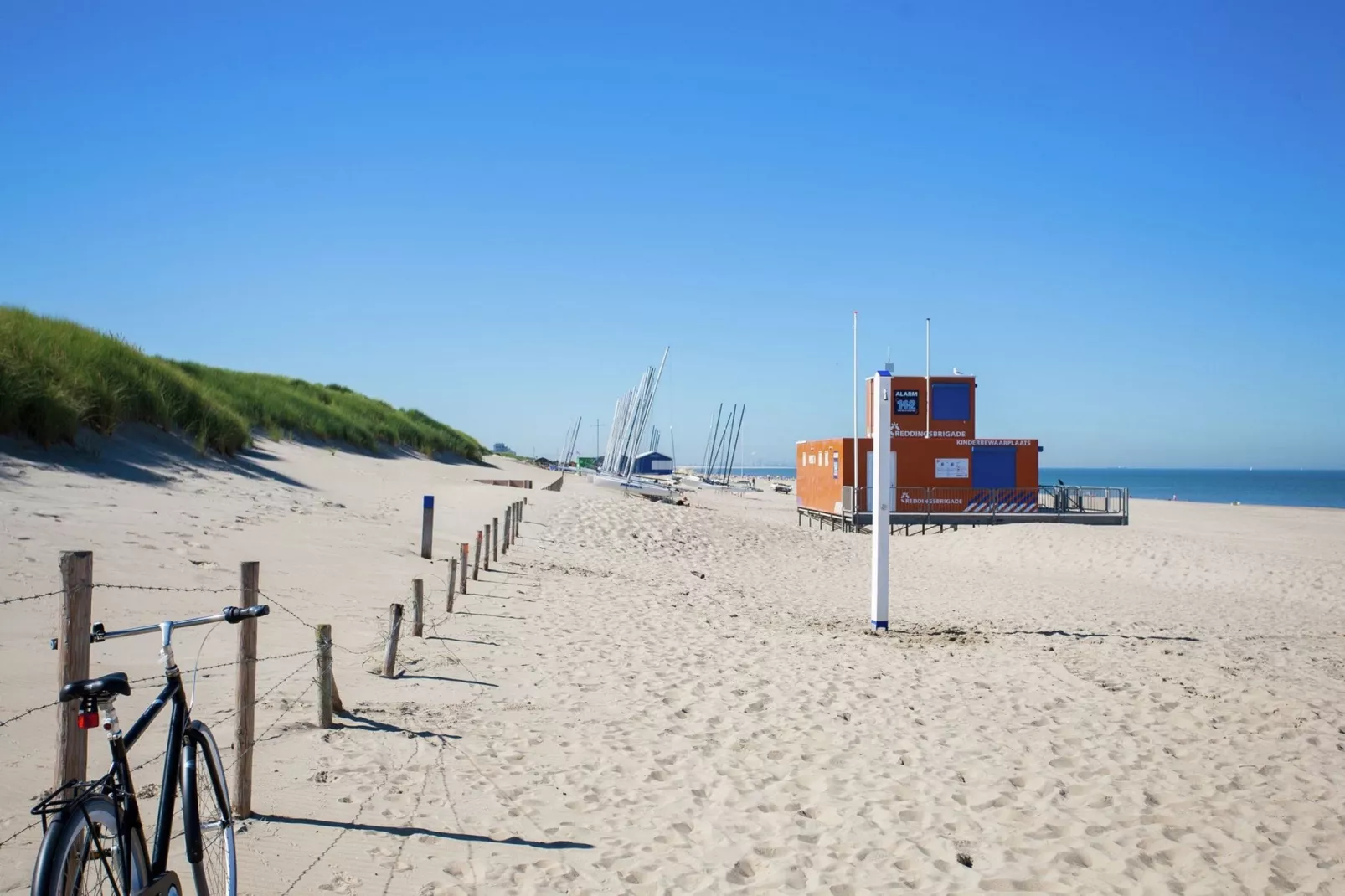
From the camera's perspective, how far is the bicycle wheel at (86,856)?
2555 millimetres

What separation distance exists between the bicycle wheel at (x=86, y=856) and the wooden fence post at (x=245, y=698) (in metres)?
1.75

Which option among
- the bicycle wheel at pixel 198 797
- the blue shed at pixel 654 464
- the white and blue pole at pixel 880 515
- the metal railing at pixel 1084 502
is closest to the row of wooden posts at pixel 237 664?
the bicycle wheel at pixel 198 797

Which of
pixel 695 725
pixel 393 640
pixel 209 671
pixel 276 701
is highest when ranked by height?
pixel 393 640

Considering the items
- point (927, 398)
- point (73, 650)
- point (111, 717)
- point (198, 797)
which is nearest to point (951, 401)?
point (927, 398)

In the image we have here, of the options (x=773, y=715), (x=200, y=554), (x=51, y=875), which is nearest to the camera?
(x=51, y=875)

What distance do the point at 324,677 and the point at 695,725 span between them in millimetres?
3046

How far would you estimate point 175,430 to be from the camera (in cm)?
1902

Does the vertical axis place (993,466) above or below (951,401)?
below

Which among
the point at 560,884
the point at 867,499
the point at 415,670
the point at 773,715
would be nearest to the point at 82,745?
the point at 560,884

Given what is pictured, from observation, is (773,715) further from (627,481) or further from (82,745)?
(627,481)

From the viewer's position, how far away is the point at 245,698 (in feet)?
16.3

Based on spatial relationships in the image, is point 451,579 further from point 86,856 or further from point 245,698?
point 86,856

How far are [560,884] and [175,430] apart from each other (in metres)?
17.6

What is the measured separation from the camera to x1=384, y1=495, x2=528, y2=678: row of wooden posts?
27.0 feet
